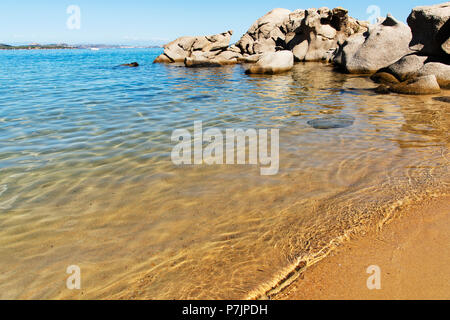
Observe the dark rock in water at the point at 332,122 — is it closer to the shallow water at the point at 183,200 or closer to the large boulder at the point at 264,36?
the shallow water at the point at 183,200

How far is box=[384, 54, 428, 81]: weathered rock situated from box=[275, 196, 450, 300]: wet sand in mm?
11385

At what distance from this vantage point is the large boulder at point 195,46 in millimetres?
29984

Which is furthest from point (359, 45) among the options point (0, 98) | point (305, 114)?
point (0, 98)

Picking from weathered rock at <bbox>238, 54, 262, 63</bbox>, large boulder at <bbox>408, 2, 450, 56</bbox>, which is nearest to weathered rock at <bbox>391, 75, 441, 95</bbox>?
large boulder at <bbox>408, 2, 450, 56</bbox>

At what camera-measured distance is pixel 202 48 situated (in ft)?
98.5

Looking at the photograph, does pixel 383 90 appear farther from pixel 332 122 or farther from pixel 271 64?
pixel 271 64

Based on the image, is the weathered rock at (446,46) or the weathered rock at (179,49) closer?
the weathered rock at (446,46)

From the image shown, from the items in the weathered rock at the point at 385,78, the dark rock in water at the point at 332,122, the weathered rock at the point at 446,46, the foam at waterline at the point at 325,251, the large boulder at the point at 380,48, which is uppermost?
the large boulder at the point at 380,48

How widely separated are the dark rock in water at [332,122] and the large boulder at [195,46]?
79.6 ft

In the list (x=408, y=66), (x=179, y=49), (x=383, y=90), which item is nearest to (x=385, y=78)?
(x=408, y=66)

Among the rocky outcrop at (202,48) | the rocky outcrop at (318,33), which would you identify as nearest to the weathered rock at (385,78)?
the rocky outcrop at (318,33)

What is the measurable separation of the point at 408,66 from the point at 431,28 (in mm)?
1536

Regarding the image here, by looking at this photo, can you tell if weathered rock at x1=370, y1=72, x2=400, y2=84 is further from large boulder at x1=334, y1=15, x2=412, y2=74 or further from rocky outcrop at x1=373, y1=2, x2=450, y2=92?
large boulder at x1=334, y1=15, x2=412, y2=74
